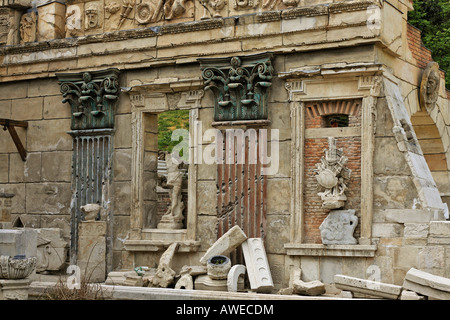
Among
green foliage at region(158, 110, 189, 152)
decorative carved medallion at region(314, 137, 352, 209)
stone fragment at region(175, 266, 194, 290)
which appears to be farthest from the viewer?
green foliage at region(158, 110, 189, 152)

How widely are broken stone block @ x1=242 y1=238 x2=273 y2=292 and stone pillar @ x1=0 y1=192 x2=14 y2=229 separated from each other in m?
4.44

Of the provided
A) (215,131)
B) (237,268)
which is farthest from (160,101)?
(237,268)

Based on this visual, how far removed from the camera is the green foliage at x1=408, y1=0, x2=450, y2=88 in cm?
2117

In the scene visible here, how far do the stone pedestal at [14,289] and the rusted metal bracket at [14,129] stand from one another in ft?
16.7

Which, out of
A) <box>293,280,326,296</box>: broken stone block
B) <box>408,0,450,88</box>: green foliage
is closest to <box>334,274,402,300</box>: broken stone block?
<box>293,280,326,296</box>: broken stone block

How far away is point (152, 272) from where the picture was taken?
14.5 meters

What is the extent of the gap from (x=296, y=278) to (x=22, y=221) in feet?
20.3

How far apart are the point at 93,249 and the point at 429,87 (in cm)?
695

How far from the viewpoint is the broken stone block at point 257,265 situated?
1310 centimetres

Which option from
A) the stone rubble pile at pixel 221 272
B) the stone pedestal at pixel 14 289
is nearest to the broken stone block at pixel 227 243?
the stone rubble pile at pixel 221 272

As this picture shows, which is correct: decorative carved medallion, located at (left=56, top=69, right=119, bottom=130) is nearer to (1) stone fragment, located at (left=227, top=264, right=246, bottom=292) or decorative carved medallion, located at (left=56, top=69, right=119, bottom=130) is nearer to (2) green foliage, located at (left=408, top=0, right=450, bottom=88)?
(1) stone fragment, located at (left=227, top=264, right=246, bottom=292)

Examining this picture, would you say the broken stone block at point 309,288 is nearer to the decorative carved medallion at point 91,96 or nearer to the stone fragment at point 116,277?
the stone fragment at point 116,277

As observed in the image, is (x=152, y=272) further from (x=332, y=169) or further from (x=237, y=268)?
(x=332, y=169)

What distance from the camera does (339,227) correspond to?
13.2 meters
